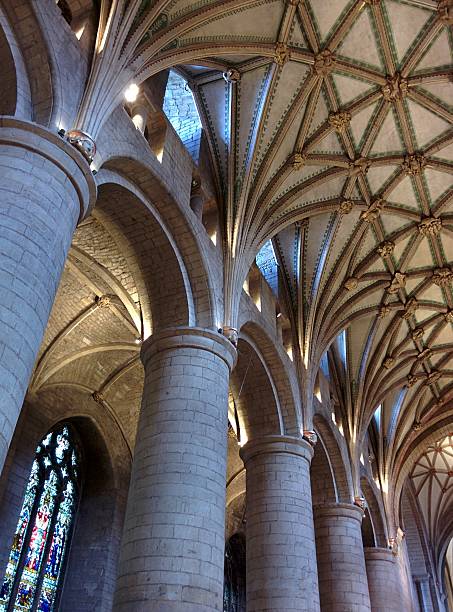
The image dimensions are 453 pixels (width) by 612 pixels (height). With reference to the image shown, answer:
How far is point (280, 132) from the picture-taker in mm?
13039

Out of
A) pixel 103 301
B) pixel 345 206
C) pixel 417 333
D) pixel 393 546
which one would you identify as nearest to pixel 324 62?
pixel 345 206

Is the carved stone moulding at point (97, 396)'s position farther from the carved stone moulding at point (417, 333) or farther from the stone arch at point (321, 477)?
the carved stone moulding at point (417, 333)

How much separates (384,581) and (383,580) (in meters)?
0.04

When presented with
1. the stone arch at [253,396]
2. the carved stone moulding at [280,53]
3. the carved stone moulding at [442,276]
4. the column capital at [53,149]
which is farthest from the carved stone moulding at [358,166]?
the column capital at [53,149]

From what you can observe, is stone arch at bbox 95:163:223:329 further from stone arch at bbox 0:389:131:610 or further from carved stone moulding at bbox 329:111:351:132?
stone arch at bbox 0:389:131:610

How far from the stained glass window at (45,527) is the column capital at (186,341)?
646 cm

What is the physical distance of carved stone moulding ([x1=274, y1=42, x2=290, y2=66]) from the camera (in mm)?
12062

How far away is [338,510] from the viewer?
1603 centimetres

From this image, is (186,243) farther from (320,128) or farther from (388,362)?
(388,362)

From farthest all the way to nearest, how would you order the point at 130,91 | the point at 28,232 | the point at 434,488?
the point at 434,488, the point at 130,91, the point at 28,232

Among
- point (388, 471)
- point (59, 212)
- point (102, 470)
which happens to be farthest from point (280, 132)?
point (388, 471)

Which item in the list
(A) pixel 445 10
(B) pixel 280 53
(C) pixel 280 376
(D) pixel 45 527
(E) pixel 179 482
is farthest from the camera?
(D) pixel 45 527

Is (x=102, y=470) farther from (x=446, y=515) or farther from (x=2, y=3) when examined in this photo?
(x=446, y=515)

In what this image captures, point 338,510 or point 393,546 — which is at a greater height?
point 393,546
